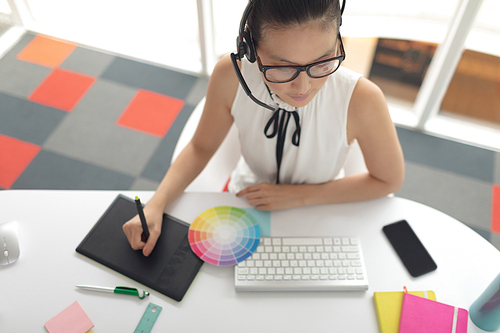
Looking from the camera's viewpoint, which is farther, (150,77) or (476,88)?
(150,77)

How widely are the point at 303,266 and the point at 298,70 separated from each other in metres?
0.46

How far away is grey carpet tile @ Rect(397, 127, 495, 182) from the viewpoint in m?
2.11

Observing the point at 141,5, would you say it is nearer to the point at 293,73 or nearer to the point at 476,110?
the point at 293,73

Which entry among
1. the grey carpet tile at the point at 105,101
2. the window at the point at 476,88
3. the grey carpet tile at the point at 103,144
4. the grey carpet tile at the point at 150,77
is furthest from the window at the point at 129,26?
the window at the point at 476,88

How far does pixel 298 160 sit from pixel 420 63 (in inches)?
62.0

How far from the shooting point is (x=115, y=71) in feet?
8.46

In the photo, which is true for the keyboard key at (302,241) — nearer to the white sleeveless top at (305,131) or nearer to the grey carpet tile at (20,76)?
the white sleeveless top at (305,131)

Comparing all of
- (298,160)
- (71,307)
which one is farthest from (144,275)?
(298,160)

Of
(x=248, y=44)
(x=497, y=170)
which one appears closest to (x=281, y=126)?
(x=248, y=44)

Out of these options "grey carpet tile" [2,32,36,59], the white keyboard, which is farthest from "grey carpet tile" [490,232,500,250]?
"grey carpet tile" [2,32,36,59]

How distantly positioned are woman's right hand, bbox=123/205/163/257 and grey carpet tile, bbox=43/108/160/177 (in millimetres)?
1171

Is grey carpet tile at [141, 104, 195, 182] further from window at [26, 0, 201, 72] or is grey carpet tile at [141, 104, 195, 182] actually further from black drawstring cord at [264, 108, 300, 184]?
black drawstring cord at [264, 108, 300, 184]

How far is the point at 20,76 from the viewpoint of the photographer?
2.51m

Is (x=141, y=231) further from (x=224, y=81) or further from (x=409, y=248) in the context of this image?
(x=409, y=248)
